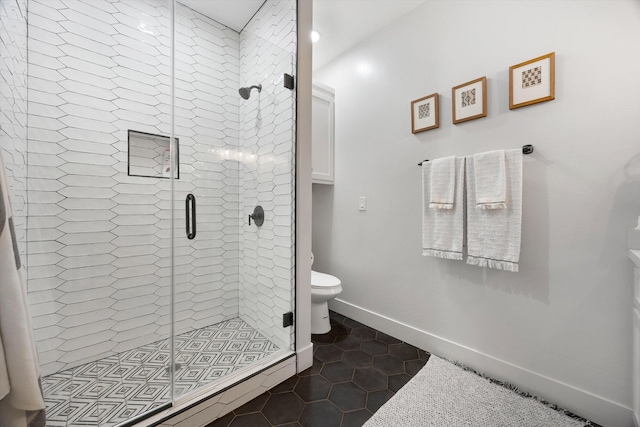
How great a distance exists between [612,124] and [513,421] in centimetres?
150

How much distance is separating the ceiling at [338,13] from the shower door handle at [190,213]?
4.37 ft

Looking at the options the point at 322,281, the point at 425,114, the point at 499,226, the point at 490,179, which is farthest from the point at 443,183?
the point at 322,281

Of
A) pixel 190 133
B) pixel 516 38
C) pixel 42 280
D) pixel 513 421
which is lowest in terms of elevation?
pixel 513 421

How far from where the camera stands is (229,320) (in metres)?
2.07

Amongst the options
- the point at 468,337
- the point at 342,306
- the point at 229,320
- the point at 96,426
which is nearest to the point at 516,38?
the point at 468,337

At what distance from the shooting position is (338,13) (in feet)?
6.50

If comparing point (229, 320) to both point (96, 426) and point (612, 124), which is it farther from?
point (612, 124)

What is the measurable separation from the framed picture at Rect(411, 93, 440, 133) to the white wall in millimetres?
51

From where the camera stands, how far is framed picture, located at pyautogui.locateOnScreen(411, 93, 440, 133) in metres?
1.80

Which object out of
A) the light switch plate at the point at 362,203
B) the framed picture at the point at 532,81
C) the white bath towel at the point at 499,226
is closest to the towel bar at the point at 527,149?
the white bath towel at the point at 499,226

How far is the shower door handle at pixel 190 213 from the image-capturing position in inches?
59.6

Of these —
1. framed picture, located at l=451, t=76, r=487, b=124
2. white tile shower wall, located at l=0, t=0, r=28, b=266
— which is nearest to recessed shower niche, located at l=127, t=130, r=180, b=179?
white tile shower wall, located at l=0, t=0, r=28, b=266

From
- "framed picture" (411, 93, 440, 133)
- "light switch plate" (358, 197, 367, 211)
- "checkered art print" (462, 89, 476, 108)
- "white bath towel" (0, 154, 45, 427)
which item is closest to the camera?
"white bath towel" (0, 154, 45, 427)

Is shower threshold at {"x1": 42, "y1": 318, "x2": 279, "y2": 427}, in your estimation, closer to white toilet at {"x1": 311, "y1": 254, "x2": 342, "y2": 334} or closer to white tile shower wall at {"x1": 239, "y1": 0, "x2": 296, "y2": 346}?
white tile shower wall at {"x1": 239, "y1": 0, "x2": 296, "y2": 346}
